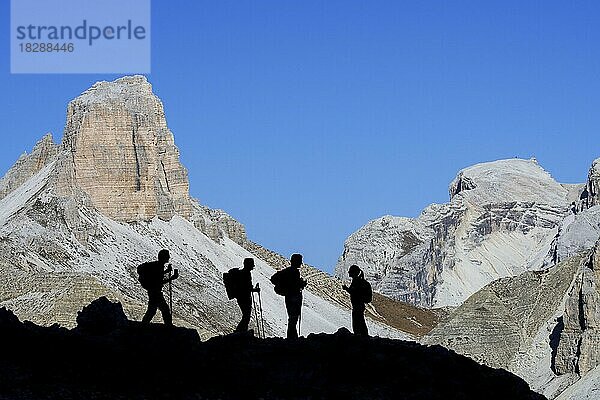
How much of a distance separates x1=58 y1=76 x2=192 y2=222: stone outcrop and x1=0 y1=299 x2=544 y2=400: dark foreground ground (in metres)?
74.9

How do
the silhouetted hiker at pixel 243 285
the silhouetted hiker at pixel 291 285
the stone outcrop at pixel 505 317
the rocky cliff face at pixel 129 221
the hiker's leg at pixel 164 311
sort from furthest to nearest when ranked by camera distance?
the rocky cliff face at pixel 129 221 < the stone outcrop at pixel 505 317 < the silhouetted hiker at pixel 291 285 < the silhouetted hiker at pixel 243 285 < the hiker's leg at pixel 164 311

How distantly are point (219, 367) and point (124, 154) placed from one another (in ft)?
265

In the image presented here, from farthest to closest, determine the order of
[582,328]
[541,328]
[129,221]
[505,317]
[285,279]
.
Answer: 1. [129,221]
2. [505,317]
3. [541,328]
4. [582,328]
5. [285,279]

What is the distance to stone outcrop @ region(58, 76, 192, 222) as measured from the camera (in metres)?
99.8

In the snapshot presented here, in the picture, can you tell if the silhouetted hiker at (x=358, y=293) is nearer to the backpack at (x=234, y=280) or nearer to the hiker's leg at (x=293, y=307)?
the hiker's leg at (x=293, y=307)

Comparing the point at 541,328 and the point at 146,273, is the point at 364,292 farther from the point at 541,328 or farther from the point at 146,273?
the point at 541,328

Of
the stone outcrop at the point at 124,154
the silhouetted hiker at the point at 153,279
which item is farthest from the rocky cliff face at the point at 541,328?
the silhouetted hiker at the point at 153,279

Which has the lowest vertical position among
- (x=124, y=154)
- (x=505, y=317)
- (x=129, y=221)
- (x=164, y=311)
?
(x=164, y=311)

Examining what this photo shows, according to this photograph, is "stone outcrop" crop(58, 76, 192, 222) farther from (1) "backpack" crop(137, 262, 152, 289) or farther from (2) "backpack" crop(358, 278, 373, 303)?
(1) "backpack" crop(137, 262, 152, 289)

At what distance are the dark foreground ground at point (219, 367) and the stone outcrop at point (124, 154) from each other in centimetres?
7486

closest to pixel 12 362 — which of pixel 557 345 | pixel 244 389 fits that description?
pixel 244 389

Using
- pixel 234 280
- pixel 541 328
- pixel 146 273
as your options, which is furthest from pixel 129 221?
pixel 146 273

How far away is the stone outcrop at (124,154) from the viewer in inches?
3930

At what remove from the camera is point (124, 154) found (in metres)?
102
